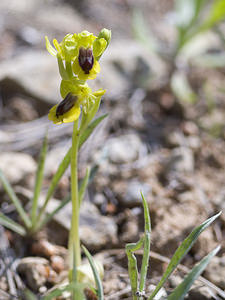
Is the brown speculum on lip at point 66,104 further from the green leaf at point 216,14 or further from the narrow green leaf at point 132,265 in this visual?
the green leaf at point 216,14

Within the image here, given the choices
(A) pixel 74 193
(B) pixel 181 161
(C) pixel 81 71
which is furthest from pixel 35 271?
(B) pixel 181 161

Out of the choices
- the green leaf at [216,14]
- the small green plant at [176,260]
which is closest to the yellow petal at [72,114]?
the small green plant at [176,260]

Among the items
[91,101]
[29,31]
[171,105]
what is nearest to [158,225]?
[91,101]

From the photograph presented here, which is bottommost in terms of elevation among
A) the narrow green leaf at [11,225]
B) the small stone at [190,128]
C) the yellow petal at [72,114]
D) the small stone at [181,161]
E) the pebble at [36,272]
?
the pebble at [36,272]

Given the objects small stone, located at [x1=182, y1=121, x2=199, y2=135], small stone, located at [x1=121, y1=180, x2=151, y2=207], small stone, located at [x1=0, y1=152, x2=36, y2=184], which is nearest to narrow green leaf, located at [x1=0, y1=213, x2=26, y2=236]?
small stone, located at [x1=0, y1=152, x2=36, y2=184]

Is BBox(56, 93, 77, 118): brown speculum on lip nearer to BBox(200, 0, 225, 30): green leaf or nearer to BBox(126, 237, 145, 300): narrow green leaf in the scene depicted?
BBox(126, 237, 145, 300): narrow green leaf
